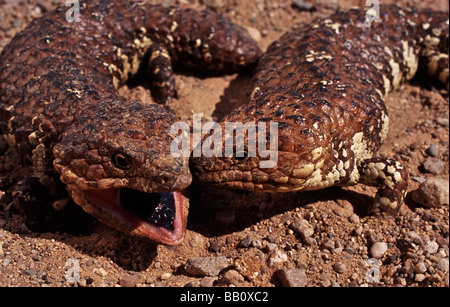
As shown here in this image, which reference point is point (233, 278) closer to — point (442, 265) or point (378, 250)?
point (378, 250)

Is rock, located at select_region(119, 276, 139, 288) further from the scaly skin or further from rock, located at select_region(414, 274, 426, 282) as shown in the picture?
rock, located at select_region(414, 274, 426, 282)

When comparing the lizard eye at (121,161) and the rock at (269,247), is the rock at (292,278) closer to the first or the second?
the rock at (269,247)

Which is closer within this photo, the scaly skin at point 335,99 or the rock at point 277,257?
the scaly skin at point 335,99

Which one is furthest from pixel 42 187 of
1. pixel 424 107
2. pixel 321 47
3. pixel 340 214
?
pixel 424 107

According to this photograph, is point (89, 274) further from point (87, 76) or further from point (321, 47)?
point (321, 47)

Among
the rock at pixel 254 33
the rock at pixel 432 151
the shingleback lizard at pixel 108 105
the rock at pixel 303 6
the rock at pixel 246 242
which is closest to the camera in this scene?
the shingleback lizard at pixel 108 105

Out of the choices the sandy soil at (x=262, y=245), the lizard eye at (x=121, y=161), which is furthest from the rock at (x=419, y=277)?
the lizard eye at (x=121, y=161)
